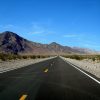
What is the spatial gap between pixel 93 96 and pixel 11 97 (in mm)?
2998

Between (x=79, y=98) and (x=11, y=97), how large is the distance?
95.7 inches

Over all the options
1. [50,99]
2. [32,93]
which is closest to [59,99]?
[50,99]

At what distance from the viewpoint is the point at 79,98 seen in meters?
9.50

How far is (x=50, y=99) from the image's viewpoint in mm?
9234

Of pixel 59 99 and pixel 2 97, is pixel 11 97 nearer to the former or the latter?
pixel 2 97

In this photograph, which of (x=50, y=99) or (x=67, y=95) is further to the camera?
(x=67, y=95)

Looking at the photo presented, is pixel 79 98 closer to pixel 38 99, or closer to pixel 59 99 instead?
pixel 59 99

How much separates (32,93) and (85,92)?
84.6 inches

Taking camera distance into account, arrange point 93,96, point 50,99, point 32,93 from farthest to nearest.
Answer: point 32,93
point 93,96
point 50,99

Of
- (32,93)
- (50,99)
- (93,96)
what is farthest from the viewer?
(32,93)

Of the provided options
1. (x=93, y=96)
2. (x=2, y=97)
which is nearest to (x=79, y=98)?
(x=93, y=96)

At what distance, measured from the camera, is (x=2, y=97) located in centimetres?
964

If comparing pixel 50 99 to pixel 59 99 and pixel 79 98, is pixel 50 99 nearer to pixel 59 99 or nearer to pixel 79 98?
pixel 59 99

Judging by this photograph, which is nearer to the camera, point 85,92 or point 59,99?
point 59,99
